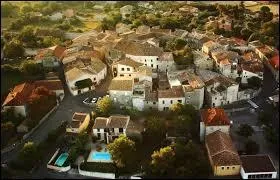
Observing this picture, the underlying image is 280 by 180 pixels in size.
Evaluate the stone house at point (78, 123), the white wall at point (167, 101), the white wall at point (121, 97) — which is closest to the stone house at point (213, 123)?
the white wall at point (167, 101)

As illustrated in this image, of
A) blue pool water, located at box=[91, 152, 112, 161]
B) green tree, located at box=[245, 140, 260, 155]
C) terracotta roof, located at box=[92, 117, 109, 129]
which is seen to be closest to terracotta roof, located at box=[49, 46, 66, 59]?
terracotta roof, located at box=[92, 117, 109, 129]

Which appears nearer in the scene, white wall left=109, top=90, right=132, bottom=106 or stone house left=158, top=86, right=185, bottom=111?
stone house left=158, top=86, right=185, bottom=111

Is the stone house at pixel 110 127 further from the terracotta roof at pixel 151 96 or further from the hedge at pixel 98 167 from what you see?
the terracotta roof at pixel 151 96

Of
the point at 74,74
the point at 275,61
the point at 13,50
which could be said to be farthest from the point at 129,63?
the point at 275,61

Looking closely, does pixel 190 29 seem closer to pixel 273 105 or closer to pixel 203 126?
pixel 273 105

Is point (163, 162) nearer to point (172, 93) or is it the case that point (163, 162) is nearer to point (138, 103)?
point (138, 103)

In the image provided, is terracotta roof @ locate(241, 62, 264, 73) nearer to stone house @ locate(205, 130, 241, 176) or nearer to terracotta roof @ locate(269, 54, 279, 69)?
terracotta roof @ locate(269, 54, 279, 69)
